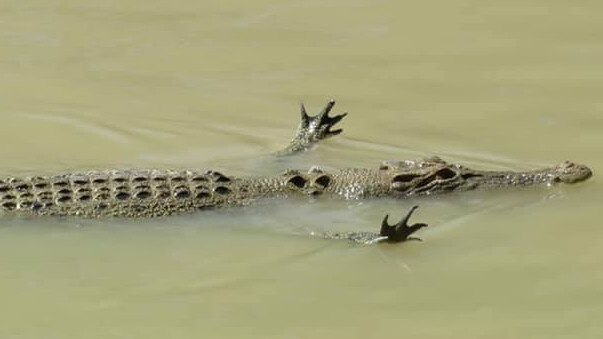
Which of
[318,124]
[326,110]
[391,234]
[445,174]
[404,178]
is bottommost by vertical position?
[391,234]

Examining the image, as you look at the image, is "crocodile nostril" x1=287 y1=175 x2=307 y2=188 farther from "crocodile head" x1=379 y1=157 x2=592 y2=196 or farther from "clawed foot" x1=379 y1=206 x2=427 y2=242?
"clawed foot" x1=379 y1=206 x2=427 y2=242

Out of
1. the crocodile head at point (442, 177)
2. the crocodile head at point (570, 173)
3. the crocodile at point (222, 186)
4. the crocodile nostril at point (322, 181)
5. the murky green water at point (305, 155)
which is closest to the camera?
the murky green water at point (305, 155)

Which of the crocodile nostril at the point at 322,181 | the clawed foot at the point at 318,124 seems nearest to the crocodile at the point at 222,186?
the crocodile nostril at the point at 322,181

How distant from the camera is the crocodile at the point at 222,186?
6.81 metres

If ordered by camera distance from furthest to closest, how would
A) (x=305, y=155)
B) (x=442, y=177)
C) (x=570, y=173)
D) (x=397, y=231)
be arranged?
(x=305, y=155) → (x=442, y=177) → (x=570, y=173) → (x=397, y=231)

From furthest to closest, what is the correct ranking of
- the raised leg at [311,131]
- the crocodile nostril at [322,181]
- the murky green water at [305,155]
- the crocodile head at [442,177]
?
the raised leg at [311,131] → the crocodile nostril at [322,181] → the crocodile head at [442,177] → the murky green water at [305,155]

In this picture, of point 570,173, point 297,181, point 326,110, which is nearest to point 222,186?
point 297,181

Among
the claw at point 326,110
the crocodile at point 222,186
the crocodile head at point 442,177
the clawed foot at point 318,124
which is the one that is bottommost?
the crocodile at point 222,186

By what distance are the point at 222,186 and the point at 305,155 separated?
110cm

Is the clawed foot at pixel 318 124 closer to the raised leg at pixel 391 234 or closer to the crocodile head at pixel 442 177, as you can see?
the crocodile head at pixel 442 177

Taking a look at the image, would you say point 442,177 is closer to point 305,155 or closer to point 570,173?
point 570,173

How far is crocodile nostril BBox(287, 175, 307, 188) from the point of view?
7285 mm

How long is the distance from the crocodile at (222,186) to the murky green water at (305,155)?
106 millimetres

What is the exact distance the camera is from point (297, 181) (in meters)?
7.30
